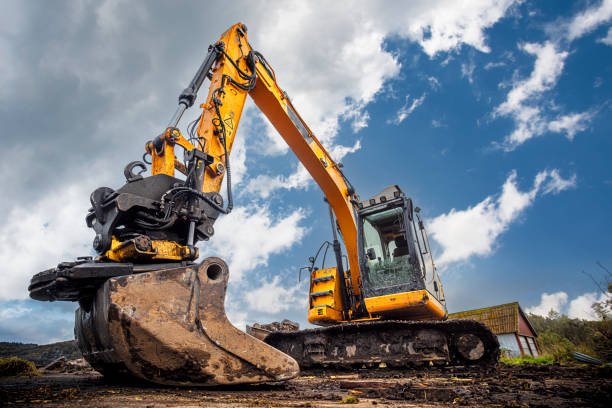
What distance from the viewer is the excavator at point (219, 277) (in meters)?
2.57

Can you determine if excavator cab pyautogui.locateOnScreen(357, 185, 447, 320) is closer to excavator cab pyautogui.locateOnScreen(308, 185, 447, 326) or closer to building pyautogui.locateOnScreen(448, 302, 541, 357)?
excavator cab pyautogui.locateOnScreen(308, 185, 447, 326)

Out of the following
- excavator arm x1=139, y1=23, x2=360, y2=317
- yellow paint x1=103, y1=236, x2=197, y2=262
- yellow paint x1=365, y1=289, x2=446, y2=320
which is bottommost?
yellow paint x1=365, y1=289, x2=446, y2=320

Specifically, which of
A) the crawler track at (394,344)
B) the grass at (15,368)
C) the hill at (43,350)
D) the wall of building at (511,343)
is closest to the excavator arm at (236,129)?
the crawler track at (394,344)

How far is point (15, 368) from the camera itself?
528 cm

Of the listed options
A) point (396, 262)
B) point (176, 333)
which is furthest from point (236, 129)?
point (396, 262)

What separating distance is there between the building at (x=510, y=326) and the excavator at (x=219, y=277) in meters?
16.3

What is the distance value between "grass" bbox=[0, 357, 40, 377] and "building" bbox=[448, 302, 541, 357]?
1980cm

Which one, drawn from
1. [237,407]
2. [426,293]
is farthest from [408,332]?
[237,407]

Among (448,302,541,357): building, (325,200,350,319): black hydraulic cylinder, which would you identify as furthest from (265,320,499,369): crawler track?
(448,302,541,357): building

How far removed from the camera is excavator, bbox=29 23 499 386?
2574 mm

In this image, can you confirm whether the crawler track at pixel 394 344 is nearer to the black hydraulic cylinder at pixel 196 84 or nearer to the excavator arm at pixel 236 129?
the excavator arm at pixel 236 129

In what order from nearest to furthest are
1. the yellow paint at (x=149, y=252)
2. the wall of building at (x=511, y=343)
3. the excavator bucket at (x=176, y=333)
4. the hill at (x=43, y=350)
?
the excavator bucket at (x=176, y=333), the yellow paint at (x=149, y=252), the hill at (x=43, y=350), the wall of building at (x=511, y=343)

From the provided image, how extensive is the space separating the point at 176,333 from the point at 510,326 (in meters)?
23.8

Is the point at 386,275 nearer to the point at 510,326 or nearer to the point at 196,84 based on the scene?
the point at 196,84
